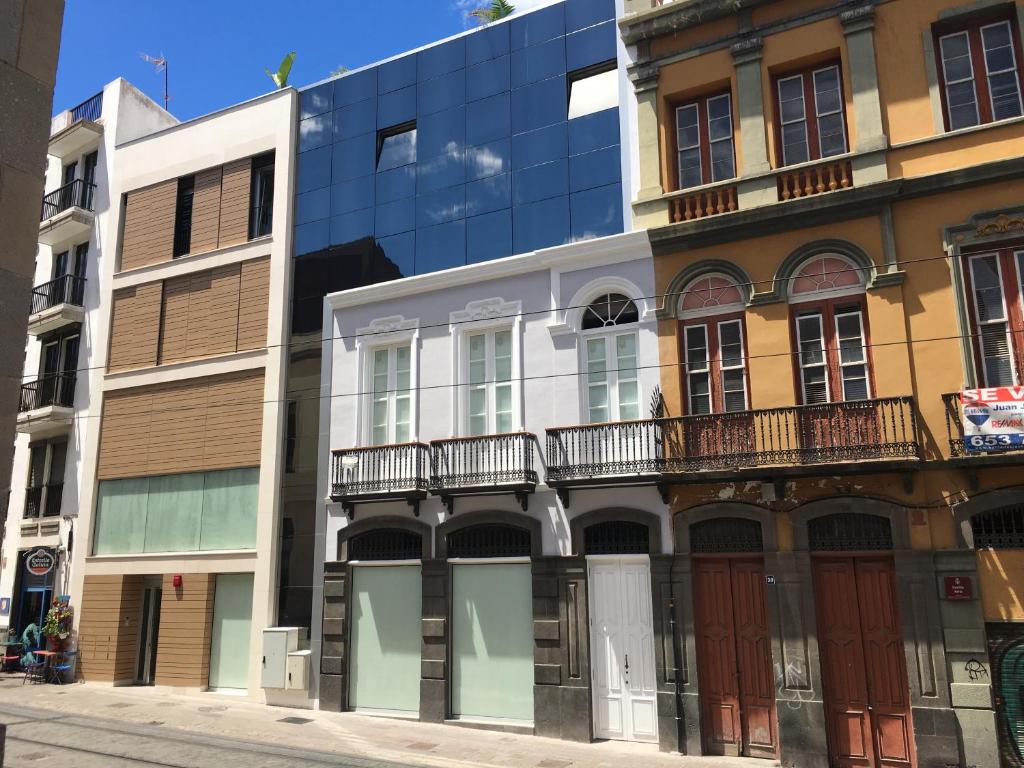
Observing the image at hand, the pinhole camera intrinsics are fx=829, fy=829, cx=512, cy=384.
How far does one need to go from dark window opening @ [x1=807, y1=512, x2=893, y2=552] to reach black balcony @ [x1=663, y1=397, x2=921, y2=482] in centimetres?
103

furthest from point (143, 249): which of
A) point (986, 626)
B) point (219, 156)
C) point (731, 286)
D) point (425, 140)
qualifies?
point (986, 626)

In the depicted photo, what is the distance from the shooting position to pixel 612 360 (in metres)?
16.8

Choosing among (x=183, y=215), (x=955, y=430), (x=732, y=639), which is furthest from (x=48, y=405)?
(x=955, y=430)

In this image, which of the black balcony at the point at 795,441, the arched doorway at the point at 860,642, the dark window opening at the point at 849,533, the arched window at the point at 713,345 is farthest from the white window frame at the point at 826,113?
the arched doorway at the point at 860,642

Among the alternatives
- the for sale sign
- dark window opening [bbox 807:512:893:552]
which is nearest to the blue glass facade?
dark window opening [bbox 807:512:893:552]

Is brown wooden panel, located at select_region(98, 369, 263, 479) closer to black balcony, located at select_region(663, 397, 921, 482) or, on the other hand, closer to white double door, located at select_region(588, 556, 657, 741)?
white double door, located at select_region(588, 556, 657, 741)

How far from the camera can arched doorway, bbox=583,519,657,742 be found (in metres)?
15.2

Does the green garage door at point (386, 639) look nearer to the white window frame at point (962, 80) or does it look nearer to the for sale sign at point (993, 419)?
the for sale sign at point (993, 419)

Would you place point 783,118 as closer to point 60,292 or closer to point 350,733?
point 350,733

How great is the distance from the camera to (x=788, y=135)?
1606cm

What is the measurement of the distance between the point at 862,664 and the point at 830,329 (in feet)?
18.9

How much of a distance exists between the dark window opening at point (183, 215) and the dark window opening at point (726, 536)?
16.5m

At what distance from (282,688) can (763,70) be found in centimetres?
1658

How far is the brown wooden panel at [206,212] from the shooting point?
906 inches
